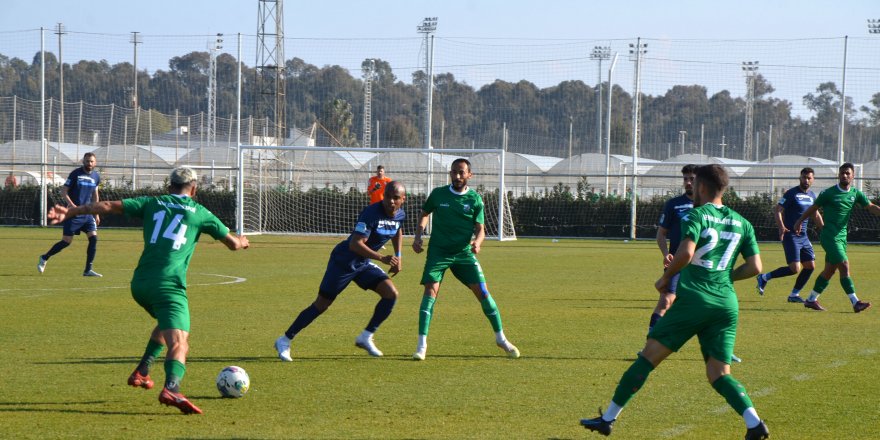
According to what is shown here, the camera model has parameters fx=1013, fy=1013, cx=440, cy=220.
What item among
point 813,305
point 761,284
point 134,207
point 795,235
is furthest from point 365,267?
point 761,284

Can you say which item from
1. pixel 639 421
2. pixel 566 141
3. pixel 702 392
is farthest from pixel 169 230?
pixel 566 141

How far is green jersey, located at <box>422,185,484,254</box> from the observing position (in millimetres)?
10109

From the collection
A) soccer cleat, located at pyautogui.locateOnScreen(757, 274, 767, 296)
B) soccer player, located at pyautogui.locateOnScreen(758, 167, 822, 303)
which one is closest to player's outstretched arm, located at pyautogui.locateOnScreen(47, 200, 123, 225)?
soccer player, located at pyautogui.locateOnScreen(758, 167, 822, 303)

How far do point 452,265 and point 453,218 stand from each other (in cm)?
47

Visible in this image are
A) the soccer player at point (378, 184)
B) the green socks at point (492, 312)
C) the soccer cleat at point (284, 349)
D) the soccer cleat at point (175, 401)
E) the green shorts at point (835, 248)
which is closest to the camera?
the soccer cleat at point (175, 401)

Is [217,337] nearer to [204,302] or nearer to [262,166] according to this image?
[204,302]

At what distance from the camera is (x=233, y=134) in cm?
4991

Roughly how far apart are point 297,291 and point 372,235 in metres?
6.48

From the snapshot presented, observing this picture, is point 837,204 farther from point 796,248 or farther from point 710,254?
point 710,254

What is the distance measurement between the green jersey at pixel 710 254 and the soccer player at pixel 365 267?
142 inches

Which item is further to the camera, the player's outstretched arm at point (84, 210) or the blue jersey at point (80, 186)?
the blue jersey at point (80, 186)

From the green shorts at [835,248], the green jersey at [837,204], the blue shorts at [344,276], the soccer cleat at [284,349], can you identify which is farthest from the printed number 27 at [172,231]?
the green shorts at [835,248]

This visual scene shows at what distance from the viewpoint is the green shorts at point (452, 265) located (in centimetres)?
1007

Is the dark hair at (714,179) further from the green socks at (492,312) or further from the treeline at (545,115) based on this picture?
the treeline at (545,115)
